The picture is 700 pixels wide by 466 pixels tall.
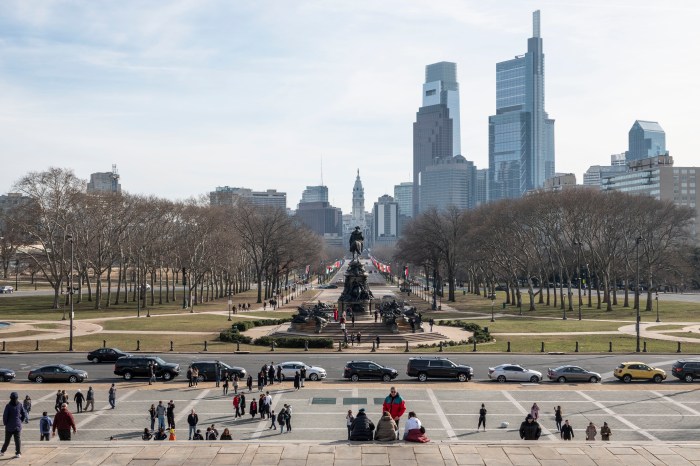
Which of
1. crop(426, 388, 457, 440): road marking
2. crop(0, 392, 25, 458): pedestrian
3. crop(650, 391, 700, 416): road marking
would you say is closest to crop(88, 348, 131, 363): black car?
crop(426, 388, 457, 440): road marking

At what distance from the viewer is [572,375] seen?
→ 143 feet

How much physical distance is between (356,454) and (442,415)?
544 inches

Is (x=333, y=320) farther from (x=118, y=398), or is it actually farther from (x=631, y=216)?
(x=631, y=216)

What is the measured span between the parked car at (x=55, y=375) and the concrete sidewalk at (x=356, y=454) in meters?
21.2

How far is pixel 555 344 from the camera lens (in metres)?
60.4

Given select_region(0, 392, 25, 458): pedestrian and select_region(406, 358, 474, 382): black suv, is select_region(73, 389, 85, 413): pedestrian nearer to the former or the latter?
select_region(0, 392, 25, 458): pedestrian

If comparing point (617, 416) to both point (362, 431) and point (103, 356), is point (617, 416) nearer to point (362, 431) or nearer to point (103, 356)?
point (362, 431)

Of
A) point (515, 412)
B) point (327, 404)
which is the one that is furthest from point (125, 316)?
point (515, 412)

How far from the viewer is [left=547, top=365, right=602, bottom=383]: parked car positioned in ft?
143

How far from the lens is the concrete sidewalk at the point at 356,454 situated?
68.6 feet

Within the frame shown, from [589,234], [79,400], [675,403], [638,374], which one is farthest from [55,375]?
[589,234]

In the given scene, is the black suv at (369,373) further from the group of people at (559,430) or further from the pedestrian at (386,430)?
the pedestrian at (386,430)

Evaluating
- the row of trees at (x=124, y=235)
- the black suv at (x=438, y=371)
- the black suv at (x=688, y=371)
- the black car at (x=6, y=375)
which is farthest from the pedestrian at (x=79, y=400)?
the row of trees at (x=124, y=235)

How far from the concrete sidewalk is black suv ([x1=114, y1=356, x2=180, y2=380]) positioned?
21302 mm
